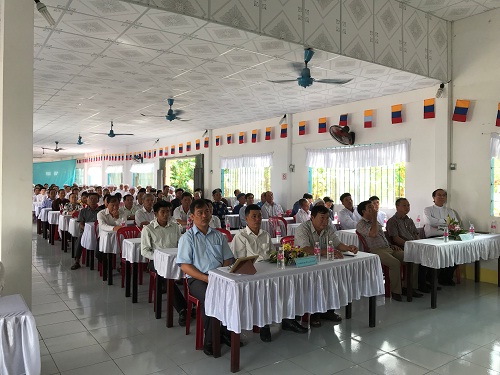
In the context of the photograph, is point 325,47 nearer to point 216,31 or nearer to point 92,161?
point 216,31

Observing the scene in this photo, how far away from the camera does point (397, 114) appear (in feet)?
23.4

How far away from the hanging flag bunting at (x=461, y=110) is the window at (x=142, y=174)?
40.6ft

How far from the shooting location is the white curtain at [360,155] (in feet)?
23.4

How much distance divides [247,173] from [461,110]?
6361 millimetres

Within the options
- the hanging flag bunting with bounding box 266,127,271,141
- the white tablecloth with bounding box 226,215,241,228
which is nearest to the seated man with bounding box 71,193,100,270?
the white tablecloth with bounding box 226,215,241,228

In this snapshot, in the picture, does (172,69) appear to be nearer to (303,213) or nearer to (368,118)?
(303,213)

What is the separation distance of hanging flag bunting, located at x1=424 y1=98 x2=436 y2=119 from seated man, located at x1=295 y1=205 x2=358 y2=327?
147 inches

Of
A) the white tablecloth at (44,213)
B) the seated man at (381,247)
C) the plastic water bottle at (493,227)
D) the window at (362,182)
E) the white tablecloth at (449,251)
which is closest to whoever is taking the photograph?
the white tablecloth at (449,251)

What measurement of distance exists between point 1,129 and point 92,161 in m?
21.0

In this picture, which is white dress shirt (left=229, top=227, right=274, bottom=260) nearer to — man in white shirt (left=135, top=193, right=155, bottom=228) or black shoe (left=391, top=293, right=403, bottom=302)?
black shoe (left=391, top=293, right=403, bottom=302)

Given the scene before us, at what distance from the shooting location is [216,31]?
4406 mm

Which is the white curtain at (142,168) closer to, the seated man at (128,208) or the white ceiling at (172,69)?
the white ceiling at (172,69)

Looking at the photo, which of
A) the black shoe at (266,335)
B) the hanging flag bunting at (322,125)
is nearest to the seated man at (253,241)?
the black shoe at (266,335)

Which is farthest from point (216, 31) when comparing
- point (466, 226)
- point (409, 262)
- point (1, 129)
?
point (466, 226)
